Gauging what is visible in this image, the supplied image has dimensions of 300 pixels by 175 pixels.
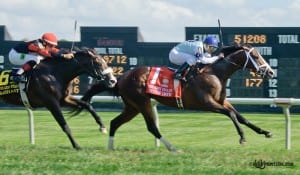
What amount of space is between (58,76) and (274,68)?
9484 mm

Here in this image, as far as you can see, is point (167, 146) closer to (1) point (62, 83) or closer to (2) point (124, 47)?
(1) point (62, 83)

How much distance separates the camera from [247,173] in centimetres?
692

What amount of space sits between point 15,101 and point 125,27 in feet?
32.5

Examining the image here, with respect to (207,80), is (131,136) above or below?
below

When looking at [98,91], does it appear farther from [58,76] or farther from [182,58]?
[182,58]

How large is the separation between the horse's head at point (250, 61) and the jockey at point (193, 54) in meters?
0.19

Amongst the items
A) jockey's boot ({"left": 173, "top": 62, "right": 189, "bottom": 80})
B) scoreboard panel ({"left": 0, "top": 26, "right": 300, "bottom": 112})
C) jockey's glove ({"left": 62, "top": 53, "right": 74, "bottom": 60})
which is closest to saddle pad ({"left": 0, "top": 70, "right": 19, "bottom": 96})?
jockey's glove ({"left": 62, "top": 53, "right": 74, "bottom": 60})

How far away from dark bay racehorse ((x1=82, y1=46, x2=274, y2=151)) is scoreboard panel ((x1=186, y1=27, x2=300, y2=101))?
26.2 ft

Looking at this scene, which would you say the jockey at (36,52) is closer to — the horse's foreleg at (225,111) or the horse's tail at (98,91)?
the horse's tail at (98,91)

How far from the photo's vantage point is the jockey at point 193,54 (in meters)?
10.0

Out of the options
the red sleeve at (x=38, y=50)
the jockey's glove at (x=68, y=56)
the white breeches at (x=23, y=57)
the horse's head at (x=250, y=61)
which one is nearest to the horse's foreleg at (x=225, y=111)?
the horse's head at (x=250, y=61)

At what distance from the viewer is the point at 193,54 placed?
10.2m

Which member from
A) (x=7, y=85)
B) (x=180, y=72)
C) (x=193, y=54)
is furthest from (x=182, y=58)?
(x=7, y=85)

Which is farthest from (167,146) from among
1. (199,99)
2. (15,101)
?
(15,101)
